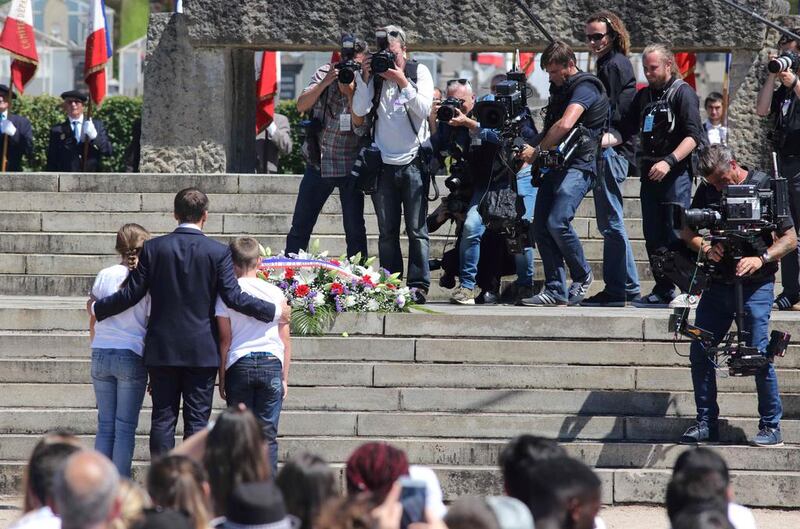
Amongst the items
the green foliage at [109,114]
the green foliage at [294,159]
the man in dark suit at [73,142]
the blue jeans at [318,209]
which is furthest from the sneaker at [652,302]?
the green foliage at [109,114]

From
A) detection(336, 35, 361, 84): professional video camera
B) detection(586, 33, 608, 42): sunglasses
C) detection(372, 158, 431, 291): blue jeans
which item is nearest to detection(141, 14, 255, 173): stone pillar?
detection(336, 35, 361, 84): professional video camera

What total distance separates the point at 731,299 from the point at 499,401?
1.55 m

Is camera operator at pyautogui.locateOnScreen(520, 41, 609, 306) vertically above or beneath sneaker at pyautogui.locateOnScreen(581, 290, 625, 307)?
above

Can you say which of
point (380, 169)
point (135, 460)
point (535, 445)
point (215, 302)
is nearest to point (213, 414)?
point (135, 460)

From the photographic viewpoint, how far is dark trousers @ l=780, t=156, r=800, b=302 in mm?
9859

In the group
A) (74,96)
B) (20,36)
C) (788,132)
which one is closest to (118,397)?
(788,132)

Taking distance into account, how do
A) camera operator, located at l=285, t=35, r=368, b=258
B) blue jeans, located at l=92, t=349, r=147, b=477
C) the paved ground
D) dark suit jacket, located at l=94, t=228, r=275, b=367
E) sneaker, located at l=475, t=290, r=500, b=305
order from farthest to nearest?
sneaker, located at l=475, t=290, r=500, b=305
camera operator, located at l=285, t=35, r=368, b=258
the paved ground
blue jeans, located at l=92, t=349, r=147, b=477
dark suit jacket, located at l=94, t=228, r=275, b=367

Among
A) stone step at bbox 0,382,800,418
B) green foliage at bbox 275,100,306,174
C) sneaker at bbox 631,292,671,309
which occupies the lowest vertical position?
stone step at bbox 0,382,800,418

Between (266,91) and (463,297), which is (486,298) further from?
(266,91)

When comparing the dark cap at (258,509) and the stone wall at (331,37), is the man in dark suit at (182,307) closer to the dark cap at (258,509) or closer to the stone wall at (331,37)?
the dark cap at (258,509)

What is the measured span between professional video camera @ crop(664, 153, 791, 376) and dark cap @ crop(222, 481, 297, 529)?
3903 millimetres

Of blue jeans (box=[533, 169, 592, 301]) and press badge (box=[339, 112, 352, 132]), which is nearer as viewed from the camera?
blue jeans (box=[533, 169, 592, 301])

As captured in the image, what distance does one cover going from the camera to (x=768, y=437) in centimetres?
806

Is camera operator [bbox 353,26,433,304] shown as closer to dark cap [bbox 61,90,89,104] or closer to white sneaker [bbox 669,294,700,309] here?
white sneaker [bbox 669,294,700,309]
